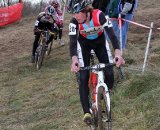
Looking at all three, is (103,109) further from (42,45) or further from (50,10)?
(50,10)

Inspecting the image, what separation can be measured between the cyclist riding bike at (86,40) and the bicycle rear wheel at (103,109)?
0.22m

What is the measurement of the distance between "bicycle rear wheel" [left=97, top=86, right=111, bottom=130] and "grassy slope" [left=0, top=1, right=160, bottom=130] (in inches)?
21.9

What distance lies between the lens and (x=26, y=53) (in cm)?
1423

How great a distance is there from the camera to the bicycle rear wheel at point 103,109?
526 centimetres

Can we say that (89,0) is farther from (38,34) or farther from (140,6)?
(140,6)

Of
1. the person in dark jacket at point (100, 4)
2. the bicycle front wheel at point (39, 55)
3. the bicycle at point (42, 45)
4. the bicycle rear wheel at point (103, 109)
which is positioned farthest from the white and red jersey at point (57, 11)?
the bicycle rear wheel at point (103, 109)

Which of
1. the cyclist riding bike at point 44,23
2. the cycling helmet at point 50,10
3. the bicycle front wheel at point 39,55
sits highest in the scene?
the cycling helmet at point 50,10

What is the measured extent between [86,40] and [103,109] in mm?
1086

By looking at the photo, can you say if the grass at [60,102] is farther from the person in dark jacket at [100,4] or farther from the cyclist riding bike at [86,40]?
the person in dark jacket at [100,4]

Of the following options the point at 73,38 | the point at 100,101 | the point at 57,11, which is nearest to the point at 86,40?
the point at 73,38

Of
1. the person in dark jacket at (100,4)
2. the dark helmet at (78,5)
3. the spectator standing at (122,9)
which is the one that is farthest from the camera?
the person in dark jacket at (100,4)

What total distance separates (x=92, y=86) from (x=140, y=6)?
18799 mm

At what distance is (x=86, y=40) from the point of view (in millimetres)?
5781

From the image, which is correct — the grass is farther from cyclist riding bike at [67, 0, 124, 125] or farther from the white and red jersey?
the white and red jersey
